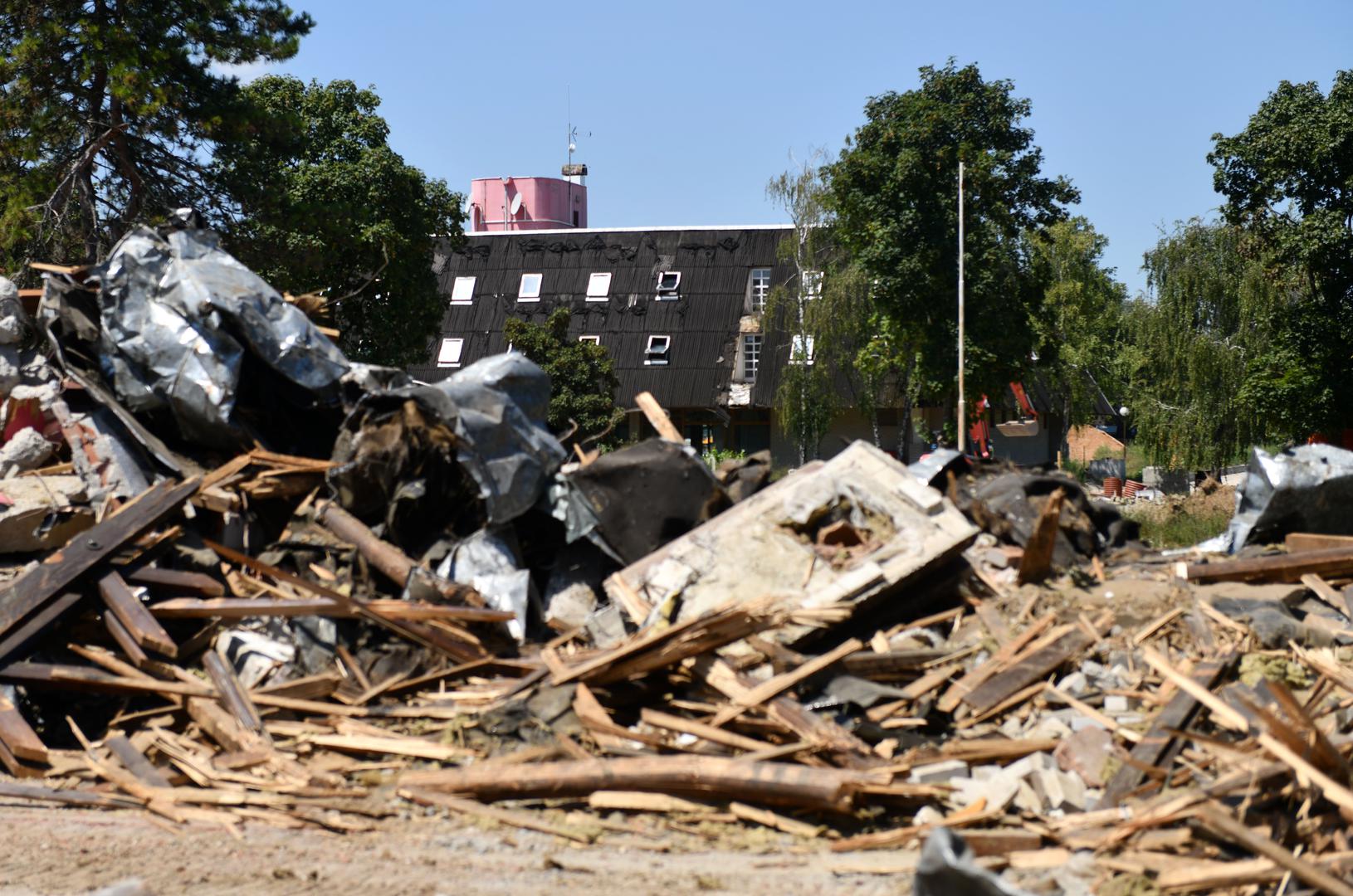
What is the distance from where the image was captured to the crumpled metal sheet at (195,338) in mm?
9758

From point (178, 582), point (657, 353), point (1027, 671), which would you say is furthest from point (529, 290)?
point (1027, 671)

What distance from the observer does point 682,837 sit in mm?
5973

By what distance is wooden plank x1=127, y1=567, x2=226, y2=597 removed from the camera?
8227 mm

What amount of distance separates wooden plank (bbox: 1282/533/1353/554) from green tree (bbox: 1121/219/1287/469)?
1105 inches

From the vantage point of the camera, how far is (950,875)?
14.4 feet

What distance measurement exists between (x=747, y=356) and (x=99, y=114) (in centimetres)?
2636

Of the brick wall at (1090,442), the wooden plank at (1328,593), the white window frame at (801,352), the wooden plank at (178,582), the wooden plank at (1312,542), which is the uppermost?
the white window frame at (801,352)

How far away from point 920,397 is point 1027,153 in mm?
7275

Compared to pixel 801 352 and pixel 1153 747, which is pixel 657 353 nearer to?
pixel 801 352

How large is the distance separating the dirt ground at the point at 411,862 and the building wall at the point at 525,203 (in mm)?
48074

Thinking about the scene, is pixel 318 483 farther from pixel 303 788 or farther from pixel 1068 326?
pixel 1068 326

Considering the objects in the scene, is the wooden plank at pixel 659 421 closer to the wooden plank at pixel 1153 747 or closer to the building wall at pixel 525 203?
the wooden plank at pixel 1153 747

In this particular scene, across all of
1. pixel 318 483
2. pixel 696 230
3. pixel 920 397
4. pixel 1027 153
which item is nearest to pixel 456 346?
pixel 696 230

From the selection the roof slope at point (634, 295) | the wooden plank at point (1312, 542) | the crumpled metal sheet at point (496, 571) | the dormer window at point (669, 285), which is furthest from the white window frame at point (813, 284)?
the crumpled metal sheet at point (496, 571)
